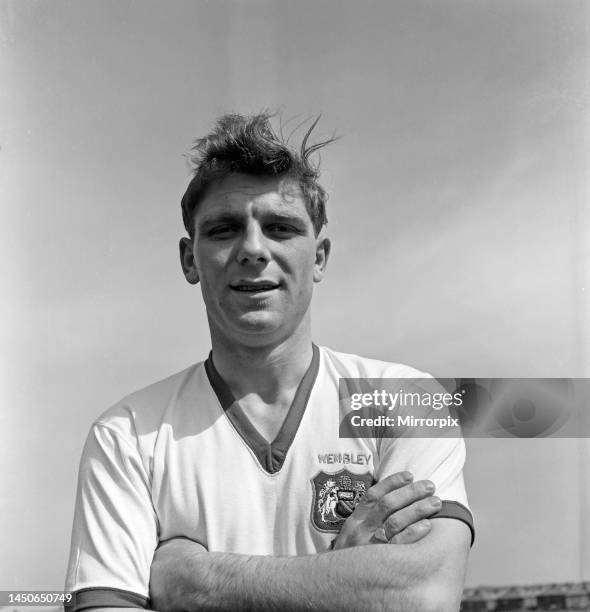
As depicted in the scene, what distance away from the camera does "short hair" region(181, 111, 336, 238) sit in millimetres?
2297

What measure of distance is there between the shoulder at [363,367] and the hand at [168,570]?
649 mm

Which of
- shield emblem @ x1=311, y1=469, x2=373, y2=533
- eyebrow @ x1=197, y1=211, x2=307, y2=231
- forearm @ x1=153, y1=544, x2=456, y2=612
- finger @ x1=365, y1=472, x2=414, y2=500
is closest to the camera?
forearm @ x1=153, y1=544, x2=456, y2=612

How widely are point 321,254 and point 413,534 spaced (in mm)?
898

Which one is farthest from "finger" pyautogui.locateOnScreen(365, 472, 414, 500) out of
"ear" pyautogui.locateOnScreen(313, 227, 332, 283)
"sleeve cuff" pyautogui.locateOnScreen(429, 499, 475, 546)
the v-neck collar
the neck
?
"ear" pyautogui.locateOnScreen(313, 227, 332, 283)

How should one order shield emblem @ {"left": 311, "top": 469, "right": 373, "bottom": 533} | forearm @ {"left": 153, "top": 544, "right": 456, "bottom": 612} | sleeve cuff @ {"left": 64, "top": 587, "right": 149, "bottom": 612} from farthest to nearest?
1. shield emblem @ {"left": 311, "top": 469, "right": 373, "bottom": 533}
2. sleeve cuff @ {"left": 64, "top": 587, "right": 149, "bottom": 612}
3. forearm @ {"left": 153, "top": 544, "right": 456, "bottom": 612}

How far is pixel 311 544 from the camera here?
213 centimetres

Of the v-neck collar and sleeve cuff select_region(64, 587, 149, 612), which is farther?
the v-neck collar

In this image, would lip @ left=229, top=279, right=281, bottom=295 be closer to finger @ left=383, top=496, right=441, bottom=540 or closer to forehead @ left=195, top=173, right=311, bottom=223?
forehead @ left=195, top=173, right=311, bottom=223

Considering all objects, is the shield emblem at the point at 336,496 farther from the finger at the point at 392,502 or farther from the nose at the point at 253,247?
the nose at the point at 253,247

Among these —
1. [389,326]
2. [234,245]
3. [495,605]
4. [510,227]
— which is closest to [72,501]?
[234,245]

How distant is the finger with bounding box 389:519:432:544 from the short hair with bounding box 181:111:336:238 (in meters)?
0.90

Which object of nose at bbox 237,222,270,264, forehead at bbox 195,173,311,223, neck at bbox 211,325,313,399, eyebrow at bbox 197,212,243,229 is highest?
forehead at bbox 195,173,311,223

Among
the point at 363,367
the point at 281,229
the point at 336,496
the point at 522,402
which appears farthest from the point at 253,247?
the point at 522,402

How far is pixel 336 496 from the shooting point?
7.18ft
